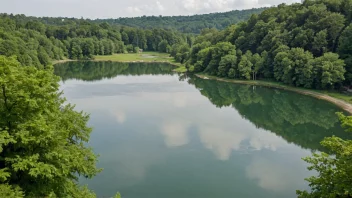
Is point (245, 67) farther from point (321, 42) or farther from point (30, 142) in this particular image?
point (30, 142)

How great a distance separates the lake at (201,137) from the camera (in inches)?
887

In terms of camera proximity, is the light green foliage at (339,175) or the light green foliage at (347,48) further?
the light green foliage at (347,48)

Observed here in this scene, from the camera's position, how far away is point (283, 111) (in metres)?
45.3

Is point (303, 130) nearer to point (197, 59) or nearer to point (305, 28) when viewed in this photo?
point (305, 28)

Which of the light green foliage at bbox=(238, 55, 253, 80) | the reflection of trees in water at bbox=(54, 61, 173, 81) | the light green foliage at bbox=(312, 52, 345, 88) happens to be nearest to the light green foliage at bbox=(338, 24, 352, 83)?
the light green foliage at bbox=(312, 52, 345, 88)

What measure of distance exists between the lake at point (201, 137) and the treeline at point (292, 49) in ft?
14.6

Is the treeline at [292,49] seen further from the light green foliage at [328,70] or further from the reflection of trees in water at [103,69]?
the reflection of trees in water at [103,69]

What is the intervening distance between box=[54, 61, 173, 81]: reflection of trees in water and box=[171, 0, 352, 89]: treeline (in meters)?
14.8

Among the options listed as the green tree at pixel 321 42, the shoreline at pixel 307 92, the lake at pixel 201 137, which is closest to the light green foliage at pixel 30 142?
the lake at pixel 201 137

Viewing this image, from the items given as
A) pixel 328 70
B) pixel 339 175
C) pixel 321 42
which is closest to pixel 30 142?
pixel 339 175

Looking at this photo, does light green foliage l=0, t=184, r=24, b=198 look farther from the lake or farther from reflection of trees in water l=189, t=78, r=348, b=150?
reflection of trees in water l=189, t=78, r=348, b=150

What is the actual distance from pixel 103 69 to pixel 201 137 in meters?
62.5

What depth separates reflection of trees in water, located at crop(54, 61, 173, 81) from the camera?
256 ft

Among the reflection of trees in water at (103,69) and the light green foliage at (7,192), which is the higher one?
the light green foliage at (7,192)
